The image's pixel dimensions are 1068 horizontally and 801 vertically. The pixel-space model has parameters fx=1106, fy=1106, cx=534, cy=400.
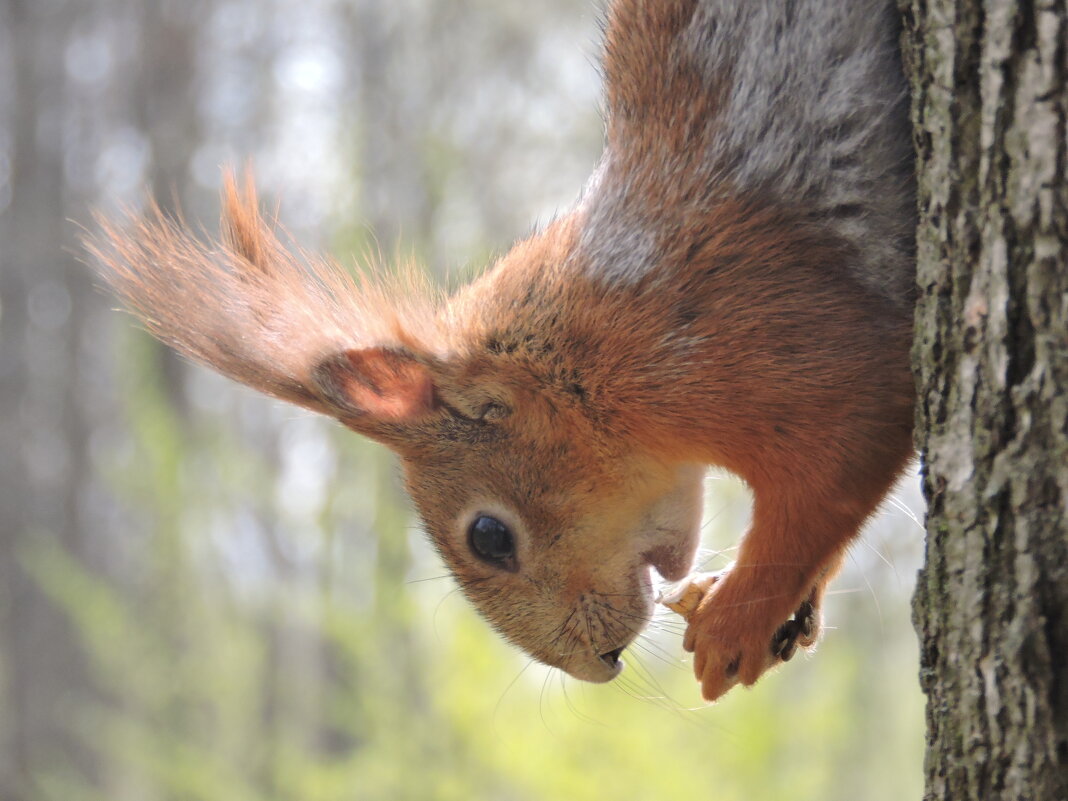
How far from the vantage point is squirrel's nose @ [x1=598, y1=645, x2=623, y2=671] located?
1857 mm

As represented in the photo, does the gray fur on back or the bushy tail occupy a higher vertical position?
the gray fur on back

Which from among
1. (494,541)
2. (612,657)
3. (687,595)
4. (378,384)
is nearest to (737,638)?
(687,595)

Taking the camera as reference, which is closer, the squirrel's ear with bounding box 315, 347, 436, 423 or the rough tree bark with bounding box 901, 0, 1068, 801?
the rough tree bark with bounding box 901, 0, 1068, 801

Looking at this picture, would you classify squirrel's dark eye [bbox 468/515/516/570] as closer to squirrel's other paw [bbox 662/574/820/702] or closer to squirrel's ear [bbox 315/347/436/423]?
squirrel's ear [bbox 315/347/436/423]

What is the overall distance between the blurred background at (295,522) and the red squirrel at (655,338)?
0.20 meters

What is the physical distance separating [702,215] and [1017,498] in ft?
2.22

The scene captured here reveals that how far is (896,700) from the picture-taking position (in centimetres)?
538

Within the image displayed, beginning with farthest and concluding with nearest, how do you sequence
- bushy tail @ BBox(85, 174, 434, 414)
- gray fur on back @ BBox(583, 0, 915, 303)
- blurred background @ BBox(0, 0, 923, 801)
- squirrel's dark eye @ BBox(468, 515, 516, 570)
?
blurred background @ BBox(0, 0, 923, 801) < squirrel's dark eye @ BBox(468, 515, 516, 570) < bushy tail @ BBox(85, 174, 434, 414) < gray fur on back @ BBox(583, 0, 915, 303)

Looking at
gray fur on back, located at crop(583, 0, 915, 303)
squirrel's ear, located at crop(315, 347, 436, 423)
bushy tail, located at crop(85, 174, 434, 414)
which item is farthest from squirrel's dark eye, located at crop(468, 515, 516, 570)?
gray fur on back, located at crop(583, 0, 915, 303)

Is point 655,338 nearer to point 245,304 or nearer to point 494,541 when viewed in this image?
point 494,541

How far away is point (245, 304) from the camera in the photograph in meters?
A: 1.71

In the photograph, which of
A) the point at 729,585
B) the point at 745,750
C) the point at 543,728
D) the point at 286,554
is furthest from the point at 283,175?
the point at 729,585

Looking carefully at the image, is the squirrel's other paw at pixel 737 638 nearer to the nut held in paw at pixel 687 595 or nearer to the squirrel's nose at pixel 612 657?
the nut held in paw at pixel 687 595

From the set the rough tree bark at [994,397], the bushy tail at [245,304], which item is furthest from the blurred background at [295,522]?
the rough tree bark at [994,397]
